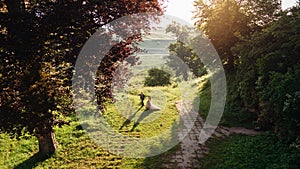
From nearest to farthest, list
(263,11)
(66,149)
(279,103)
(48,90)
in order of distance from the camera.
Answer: (48,90) < (279,103) < (66,149) < (263,11)

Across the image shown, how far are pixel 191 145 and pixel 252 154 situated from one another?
2.65 metres

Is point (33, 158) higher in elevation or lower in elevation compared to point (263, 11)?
lower

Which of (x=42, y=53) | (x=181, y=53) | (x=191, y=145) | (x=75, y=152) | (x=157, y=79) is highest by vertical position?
(x=181, y=53)

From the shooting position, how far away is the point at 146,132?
512 inches

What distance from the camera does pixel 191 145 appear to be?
1130 cm

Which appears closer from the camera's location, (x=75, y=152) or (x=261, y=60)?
(x=75, y=152)

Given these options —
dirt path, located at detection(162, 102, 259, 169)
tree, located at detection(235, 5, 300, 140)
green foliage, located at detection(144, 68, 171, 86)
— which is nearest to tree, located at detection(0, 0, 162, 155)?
dirt path, located at detection(162, 102, 259, 169)

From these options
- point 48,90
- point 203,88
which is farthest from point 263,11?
point 48,90

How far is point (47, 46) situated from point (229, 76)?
18.0 metres

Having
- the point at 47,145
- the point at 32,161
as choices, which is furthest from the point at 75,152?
the point at 32,161

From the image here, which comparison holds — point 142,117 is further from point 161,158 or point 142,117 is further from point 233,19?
point 233,19

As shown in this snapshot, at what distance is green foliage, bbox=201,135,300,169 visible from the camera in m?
8.34

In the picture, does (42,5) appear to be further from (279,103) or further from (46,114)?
(279,103)

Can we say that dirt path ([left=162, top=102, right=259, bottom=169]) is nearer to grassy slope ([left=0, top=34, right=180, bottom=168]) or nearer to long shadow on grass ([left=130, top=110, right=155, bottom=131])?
grassy slope ([left=0, top=34, right=180, bottom=168])
